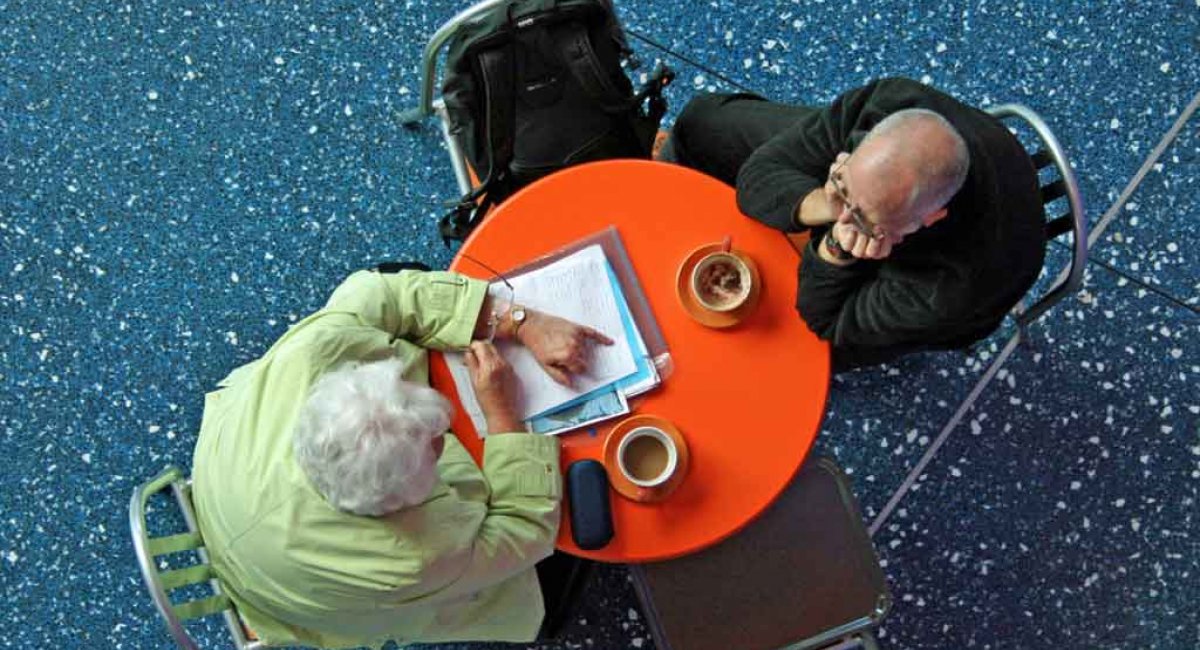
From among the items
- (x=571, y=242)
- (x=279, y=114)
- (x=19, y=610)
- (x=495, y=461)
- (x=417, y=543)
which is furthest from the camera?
(x=279, y=114)

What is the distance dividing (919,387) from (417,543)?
1.40m

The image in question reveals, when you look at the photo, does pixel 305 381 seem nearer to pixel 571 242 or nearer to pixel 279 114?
pixel 571 242

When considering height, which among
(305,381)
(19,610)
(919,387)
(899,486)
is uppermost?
(305,381)

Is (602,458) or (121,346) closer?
(602,458)

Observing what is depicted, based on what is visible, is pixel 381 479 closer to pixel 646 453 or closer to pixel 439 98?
pixel 646 453

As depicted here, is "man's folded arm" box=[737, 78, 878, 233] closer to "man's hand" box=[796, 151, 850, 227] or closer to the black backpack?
"man's hand" box=[796, 151, 850, 227]

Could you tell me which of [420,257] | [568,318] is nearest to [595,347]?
[568,318]

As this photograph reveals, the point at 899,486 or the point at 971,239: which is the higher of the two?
the point at 971,239

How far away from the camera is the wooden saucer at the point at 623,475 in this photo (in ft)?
5.47

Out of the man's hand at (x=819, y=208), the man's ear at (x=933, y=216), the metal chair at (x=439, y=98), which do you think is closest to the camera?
the man's ear at (x=933, y=216)

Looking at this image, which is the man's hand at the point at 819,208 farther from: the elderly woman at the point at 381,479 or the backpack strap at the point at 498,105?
the backpack strap at the point at 498,105

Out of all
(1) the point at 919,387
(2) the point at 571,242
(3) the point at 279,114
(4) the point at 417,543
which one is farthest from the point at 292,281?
(1) the point at 919,387

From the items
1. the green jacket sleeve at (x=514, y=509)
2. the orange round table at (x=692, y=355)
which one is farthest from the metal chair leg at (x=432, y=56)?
the green jacket sleeve at (x=514, y=509)

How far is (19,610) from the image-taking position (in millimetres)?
2273
